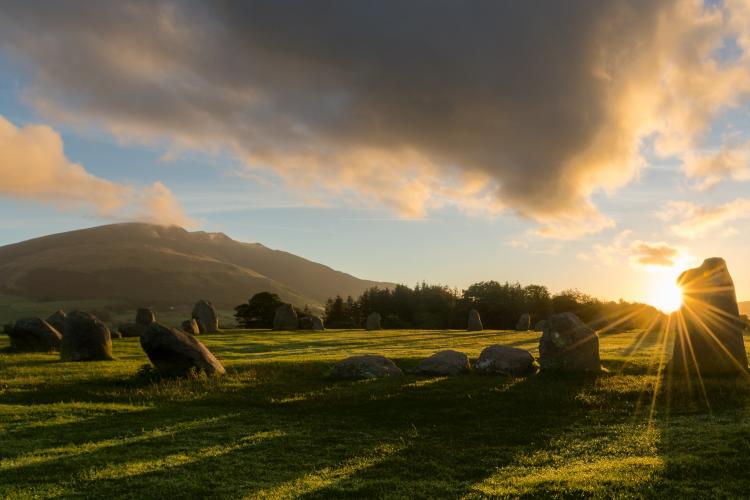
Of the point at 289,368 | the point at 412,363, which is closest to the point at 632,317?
the point at 412,363

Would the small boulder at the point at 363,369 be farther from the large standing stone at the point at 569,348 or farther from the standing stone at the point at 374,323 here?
the standing stone at the point at 374,323

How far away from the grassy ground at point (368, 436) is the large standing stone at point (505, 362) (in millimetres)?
1311

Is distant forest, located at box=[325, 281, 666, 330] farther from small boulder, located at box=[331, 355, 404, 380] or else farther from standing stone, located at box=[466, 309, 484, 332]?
small boulder, located at box=[331, 355, 404, 380]

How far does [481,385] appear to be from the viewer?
2109 centimetres

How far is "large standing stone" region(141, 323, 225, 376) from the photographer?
23391mm

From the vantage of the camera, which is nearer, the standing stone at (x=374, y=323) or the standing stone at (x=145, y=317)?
the standing stone at (x=145, y=317)

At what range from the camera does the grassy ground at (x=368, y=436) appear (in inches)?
414

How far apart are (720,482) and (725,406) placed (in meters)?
9.15

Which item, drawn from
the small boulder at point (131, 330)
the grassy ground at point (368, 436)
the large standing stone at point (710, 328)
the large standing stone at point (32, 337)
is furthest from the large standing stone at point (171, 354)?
the small boulder at point (131, 330)

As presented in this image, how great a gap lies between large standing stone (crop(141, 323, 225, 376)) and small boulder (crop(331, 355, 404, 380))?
5.34 m

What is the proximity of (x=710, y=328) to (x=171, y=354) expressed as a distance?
24.5 meters

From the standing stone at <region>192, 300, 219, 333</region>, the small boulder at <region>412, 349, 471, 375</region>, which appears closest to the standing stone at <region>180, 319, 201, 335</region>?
the standing stone at <region>192, 300, 219, 333</region>

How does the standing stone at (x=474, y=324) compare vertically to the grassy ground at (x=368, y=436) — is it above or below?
above

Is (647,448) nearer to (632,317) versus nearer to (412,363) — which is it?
(412,363)
